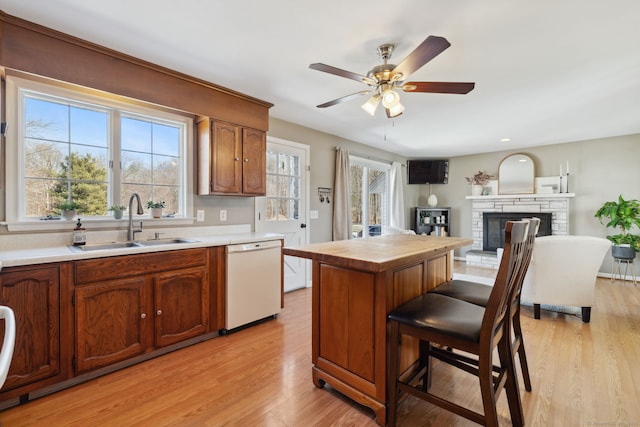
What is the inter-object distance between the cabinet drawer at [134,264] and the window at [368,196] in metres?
3.16

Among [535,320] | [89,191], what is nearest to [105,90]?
[89,191]

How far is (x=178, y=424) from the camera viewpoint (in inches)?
63.9

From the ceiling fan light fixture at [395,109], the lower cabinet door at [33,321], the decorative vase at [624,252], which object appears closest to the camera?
the lower cabinet door at [33,321]

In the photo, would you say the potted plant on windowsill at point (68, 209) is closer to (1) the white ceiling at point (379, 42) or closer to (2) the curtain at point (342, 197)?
(1) the white ceiling at point (379, 42)

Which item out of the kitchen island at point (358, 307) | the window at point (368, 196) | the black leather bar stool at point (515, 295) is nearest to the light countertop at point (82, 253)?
the kitchen island at point (358, 307)

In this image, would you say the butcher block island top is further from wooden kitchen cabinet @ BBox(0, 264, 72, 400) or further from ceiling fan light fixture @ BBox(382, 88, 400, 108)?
wooden kitchen cabinet @ BBox(0, 264, 72, 400)

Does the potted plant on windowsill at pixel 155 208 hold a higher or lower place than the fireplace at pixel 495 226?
higher

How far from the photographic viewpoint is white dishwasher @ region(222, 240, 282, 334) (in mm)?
2715

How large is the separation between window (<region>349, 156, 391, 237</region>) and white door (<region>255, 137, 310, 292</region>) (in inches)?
48.9

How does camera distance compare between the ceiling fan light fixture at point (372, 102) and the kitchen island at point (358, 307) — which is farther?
the ceiling fan light fixture at point (372, 102)

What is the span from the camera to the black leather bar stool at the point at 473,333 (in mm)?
1327

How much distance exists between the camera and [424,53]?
1713mm

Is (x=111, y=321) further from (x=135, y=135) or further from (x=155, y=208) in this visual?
(x=135, y=135)

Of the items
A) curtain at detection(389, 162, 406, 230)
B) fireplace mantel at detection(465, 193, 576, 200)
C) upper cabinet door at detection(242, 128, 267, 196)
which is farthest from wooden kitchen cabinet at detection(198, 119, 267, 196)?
fireplace mantel at detection(465, 193, 576, 200)
